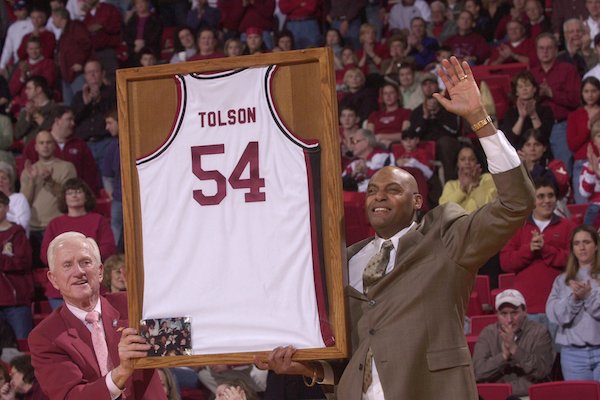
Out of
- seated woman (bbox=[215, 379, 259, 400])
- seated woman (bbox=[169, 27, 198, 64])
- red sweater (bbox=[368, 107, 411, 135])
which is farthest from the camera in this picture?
seated woman (bbox=[169, 27, 198, 64])

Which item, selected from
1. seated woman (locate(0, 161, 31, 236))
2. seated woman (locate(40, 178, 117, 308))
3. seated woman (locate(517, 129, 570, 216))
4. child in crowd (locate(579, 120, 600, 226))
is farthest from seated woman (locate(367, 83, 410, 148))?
seated woman (locate(0, 161, 31, 236))

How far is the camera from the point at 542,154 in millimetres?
9180

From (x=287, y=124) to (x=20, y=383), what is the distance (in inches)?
149

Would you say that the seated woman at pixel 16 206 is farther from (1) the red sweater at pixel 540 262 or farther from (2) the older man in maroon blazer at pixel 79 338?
(2) the older man in maroon blazer at pixel 79 338

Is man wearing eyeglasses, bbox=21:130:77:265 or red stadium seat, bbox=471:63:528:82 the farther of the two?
red stadium seat, bbox=471:63:528:82

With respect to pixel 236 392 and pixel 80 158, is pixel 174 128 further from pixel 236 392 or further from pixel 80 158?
pixel 80 158

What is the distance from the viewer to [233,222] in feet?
14.0

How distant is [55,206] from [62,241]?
5.63 m

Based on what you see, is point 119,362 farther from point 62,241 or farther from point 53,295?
point 53,295

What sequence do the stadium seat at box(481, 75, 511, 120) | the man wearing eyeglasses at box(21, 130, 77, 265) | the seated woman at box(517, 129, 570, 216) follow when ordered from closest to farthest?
the seated woman at box(517, 129, 570, 216)
the man wearing eyeglasses at box(21, 130, 77, 265)
the stadium seat at box(481, 75, 511, 120)

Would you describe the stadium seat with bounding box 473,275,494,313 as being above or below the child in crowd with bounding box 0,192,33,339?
below

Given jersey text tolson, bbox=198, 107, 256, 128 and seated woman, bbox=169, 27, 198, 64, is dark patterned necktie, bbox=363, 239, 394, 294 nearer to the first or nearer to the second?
jersey text tolson, bbox=198, 107, 256, 128

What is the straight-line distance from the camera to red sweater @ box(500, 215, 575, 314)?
26.2 ft

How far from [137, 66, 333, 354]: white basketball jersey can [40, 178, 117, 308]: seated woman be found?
4.60 meters
